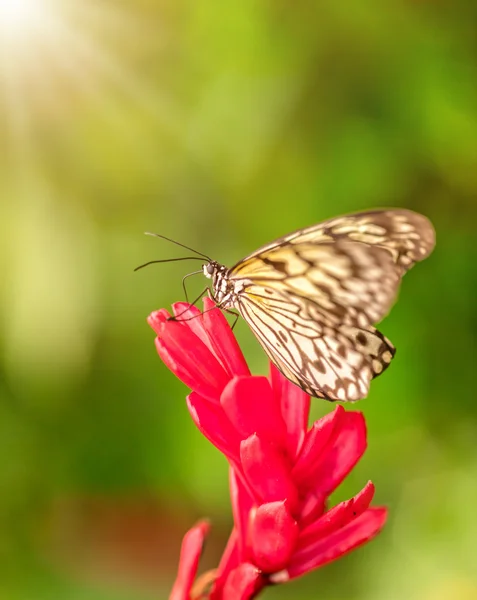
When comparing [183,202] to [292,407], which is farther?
[183,202]

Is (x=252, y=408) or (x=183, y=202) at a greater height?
(x=183, y=202)

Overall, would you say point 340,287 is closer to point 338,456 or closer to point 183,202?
point 338,456

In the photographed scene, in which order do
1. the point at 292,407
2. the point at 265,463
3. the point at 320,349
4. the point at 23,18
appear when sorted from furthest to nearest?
the point at 23,18, the point at 320,349, the point at 292,407, the point at 265,463

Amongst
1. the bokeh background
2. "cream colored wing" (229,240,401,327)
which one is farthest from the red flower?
the bokeh background

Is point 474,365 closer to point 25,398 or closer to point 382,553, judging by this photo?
point 382,553

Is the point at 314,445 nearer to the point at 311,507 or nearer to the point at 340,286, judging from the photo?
the point at 311,507

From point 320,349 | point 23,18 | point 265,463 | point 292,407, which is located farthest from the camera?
point 23,18

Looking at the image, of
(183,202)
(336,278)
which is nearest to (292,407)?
(336,278)

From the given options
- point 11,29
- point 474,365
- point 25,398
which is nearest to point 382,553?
point 474,365

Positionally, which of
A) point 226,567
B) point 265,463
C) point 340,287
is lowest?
point 226,567
